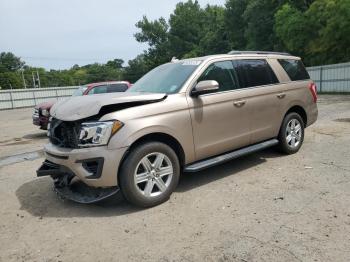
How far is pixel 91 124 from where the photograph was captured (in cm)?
437

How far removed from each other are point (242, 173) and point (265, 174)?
36 centimetres

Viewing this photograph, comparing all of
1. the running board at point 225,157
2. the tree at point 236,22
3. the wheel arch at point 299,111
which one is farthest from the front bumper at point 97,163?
the tree at point 236,22

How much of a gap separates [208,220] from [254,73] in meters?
2.96

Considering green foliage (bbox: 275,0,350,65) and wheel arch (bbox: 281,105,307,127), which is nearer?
wheel arch (bbox: 281,105,307,127)

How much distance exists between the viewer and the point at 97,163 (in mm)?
4344

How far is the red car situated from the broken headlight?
718 cm

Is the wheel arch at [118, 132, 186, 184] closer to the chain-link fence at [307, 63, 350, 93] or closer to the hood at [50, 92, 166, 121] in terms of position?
the hood at [50, 92, 166, 121]

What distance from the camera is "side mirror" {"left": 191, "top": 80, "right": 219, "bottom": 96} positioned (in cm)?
495

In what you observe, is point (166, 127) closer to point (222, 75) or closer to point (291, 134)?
point (222, 75)

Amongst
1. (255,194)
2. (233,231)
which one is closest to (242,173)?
(255,194)

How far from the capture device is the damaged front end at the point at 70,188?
4.48 m

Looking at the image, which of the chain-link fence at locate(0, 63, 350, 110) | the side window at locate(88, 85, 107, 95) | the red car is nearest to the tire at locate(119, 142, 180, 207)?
the red car

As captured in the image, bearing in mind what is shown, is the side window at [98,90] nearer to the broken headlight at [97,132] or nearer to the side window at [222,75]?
the side window at [222,75]

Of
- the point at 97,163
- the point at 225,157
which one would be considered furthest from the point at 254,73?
the point at 97,163
